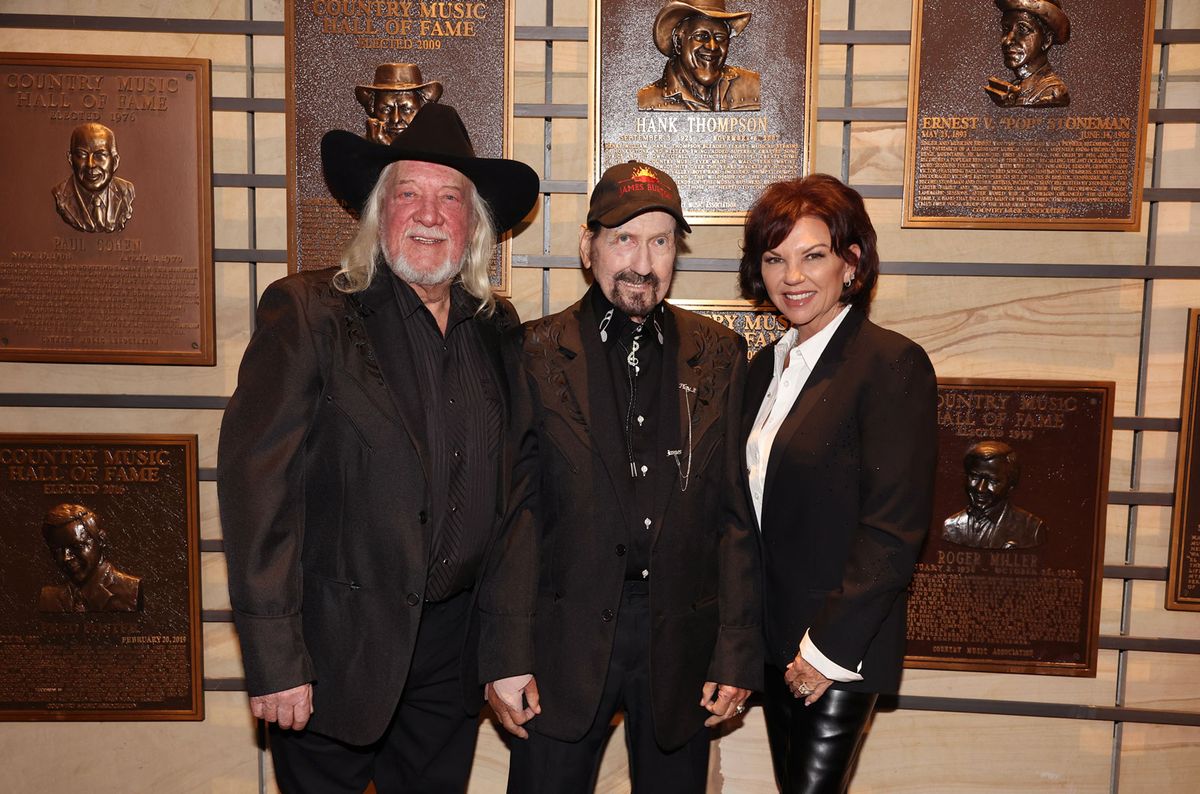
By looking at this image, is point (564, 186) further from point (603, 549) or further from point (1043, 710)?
point (1043, 710)

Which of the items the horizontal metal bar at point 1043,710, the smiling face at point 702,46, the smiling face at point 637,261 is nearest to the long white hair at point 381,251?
the smiling face at point 637,261

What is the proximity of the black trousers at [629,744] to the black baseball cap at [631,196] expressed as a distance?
1158mm

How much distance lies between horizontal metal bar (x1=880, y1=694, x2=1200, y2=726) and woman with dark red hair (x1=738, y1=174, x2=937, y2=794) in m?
1.39

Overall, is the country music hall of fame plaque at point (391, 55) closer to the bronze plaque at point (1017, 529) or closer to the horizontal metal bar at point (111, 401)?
the horizontal metal bar at point (111, 401)

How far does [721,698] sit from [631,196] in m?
1.61

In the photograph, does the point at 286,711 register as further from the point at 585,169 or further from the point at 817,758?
the point at 585,169

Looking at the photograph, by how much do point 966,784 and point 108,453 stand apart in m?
4.26

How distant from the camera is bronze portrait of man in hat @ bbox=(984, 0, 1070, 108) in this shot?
329 centimetres

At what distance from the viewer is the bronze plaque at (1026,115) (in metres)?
3.34

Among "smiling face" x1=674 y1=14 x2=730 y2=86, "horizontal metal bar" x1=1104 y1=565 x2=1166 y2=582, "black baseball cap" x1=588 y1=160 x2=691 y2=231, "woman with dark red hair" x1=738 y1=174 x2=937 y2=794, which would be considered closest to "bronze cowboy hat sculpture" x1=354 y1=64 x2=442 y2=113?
"smiling face" x1=674 y1=14 x2=730 y2=86

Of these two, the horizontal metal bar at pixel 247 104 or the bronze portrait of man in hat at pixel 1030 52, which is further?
the horizontal metal bar at pixel 247 104

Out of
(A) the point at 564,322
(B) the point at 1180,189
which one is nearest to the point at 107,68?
(A) the point at 564,322

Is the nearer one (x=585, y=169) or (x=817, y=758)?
(x=817, y=758)

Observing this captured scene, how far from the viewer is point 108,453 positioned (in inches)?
141
